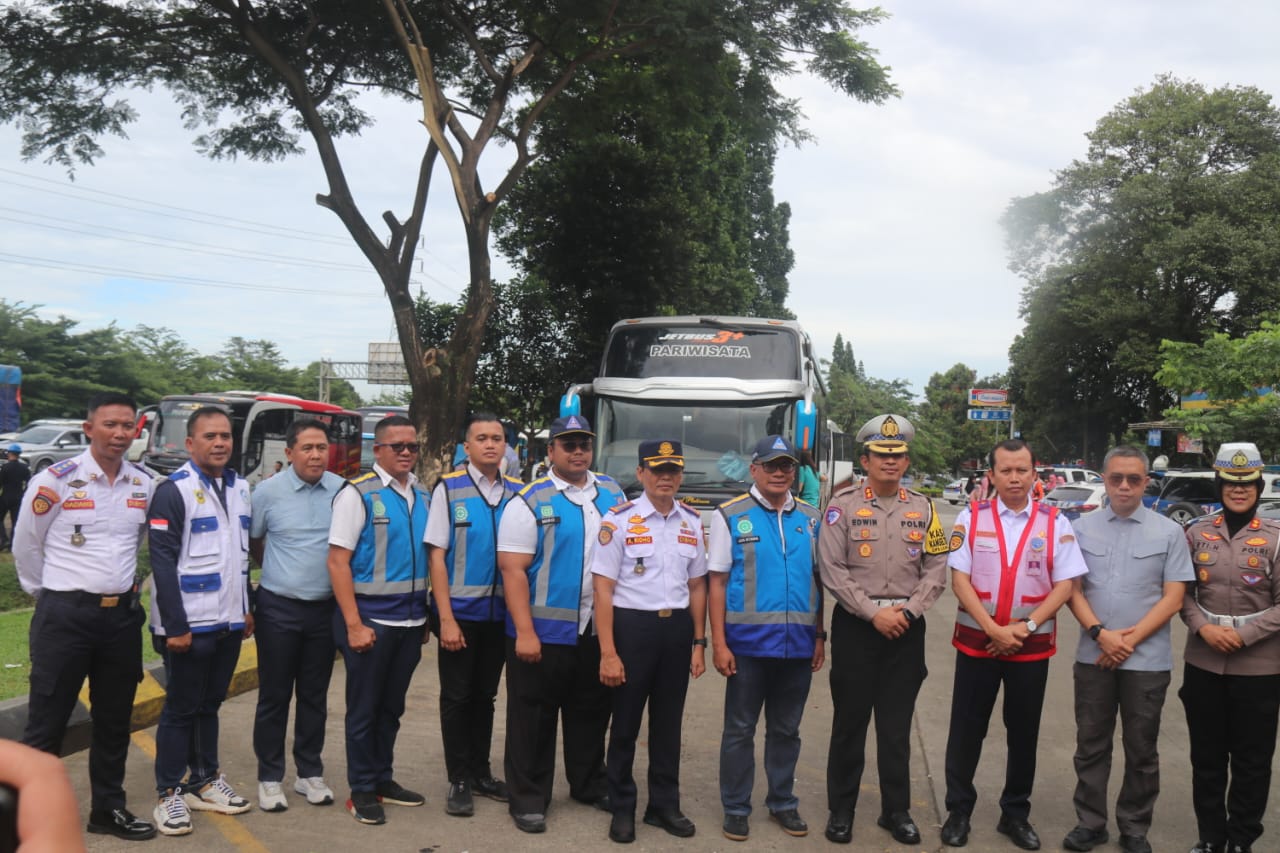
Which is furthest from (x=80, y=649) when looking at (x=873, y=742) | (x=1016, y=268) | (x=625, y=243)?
(x=1016, y=268)

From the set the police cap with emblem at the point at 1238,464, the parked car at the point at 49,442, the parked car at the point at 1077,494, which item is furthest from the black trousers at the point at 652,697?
the parked car at the point at 49,442

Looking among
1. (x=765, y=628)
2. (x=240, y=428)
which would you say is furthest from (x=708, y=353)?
(x=240, y=428)

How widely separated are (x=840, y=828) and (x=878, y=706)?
23.0 inches

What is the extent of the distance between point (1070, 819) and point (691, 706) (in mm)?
2786

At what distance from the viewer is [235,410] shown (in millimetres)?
25453

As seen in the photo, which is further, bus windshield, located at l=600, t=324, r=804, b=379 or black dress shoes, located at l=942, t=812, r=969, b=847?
bus windshield, located at l=600, t=324, r=804, b=379

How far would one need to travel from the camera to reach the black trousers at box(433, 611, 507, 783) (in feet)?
17.5

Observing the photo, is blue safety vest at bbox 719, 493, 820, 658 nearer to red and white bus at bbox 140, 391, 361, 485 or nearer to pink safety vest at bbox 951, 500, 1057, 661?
pink safety vest at bbox 951, 500, 1057, 661

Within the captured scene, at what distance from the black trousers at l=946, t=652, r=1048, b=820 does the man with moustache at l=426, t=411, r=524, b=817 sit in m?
2.24

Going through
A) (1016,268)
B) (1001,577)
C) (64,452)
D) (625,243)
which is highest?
(1016,268)

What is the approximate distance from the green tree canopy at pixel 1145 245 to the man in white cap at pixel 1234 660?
32992 millimetres

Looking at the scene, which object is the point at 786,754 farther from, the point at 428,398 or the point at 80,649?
the point at 428,398

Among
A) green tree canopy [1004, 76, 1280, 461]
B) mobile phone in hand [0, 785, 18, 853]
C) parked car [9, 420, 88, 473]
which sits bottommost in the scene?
parked car [9, 420, 88, 473]

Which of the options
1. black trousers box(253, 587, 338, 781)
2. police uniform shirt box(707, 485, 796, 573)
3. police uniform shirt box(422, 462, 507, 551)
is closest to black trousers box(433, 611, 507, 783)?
police uniform shirt box(422, 462, 507, 551)
